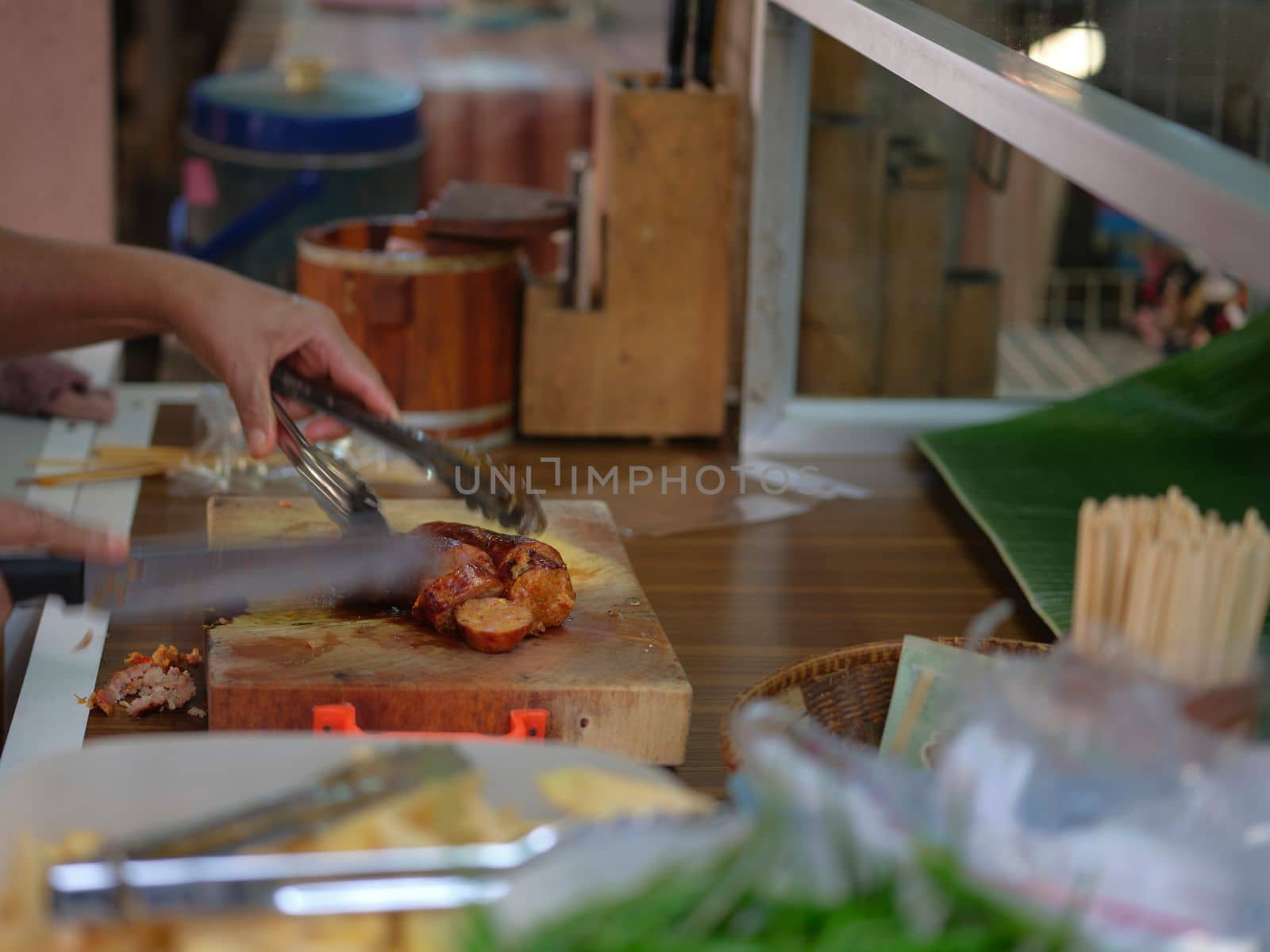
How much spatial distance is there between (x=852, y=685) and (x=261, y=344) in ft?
2.09

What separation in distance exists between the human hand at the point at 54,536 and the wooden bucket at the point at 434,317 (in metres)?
0.69

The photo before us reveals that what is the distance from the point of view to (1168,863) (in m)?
0.53

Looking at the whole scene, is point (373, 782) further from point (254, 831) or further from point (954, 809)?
point (954, 809)

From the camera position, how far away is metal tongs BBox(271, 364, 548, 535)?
1.12m

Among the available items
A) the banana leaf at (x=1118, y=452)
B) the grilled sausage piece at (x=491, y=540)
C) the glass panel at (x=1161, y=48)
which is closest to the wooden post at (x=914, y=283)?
the banana leaf at (x=1118, y=452)

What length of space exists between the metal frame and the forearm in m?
0.61

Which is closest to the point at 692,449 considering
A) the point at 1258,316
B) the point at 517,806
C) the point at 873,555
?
the point at 873,555

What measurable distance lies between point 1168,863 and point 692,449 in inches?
48.5

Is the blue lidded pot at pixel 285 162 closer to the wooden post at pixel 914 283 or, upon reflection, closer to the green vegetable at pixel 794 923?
the wooden post at pixel 914 283

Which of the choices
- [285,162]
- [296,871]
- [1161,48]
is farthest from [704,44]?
[296,871]

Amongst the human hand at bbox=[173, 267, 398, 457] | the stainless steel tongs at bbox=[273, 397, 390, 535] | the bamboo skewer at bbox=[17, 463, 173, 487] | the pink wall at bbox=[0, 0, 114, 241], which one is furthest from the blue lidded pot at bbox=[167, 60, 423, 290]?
the stainless steel tongs at bbox=[273, 397, 390, 535]

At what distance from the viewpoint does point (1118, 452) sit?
5.34ft

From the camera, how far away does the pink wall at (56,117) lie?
2.20m

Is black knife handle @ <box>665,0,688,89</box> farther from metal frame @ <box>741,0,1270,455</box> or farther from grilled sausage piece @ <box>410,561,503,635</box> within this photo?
grilled sausage piece @ <box>410,561,503,635</box>
